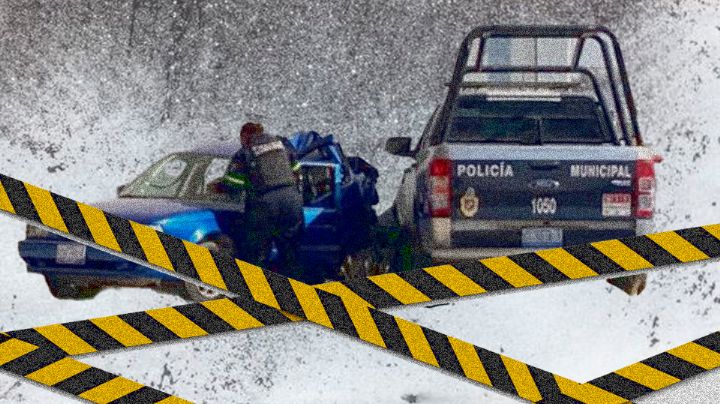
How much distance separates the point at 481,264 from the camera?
4.02 meters

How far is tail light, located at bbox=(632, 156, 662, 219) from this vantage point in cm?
716

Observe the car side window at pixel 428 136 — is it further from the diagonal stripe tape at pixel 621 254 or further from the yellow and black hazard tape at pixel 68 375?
the yellow and black hazard tape at pixel 68 375

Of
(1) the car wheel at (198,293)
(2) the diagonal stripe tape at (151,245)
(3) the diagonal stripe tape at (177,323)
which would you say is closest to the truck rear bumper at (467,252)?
(1) the car wheel at (198,293)

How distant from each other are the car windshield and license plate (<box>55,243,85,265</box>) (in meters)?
0.74

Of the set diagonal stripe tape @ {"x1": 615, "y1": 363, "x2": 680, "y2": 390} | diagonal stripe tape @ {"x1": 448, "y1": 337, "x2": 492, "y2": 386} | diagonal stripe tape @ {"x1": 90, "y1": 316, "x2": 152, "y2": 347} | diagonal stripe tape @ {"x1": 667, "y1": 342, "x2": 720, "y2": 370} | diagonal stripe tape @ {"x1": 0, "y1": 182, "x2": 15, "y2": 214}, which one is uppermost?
diagonal stripe tape @ {"x1": 0, "y1": 182, "x2": 15, "y2": 214}

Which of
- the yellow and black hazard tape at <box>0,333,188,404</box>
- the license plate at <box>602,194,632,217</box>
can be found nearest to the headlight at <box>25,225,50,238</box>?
the license plate at <box>602,194,632,217</box>

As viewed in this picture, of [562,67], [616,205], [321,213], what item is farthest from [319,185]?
[616,205]

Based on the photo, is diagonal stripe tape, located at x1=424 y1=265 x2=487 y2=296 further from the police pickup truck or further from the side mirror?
the side mirror

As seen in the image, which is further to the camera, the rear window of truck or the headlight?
the rear window of truck

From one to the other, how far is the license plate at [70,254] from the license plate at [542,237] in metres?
2.73

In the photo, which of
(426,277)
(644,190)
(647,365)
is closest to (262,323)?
(426,277)

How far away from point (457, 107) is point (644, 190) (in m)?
1.43

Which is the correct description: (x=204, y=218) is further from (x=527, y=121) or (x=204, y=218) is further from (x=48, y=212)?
(x=48, y=212)

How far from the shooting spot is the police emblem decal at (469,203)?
718 centimetres
